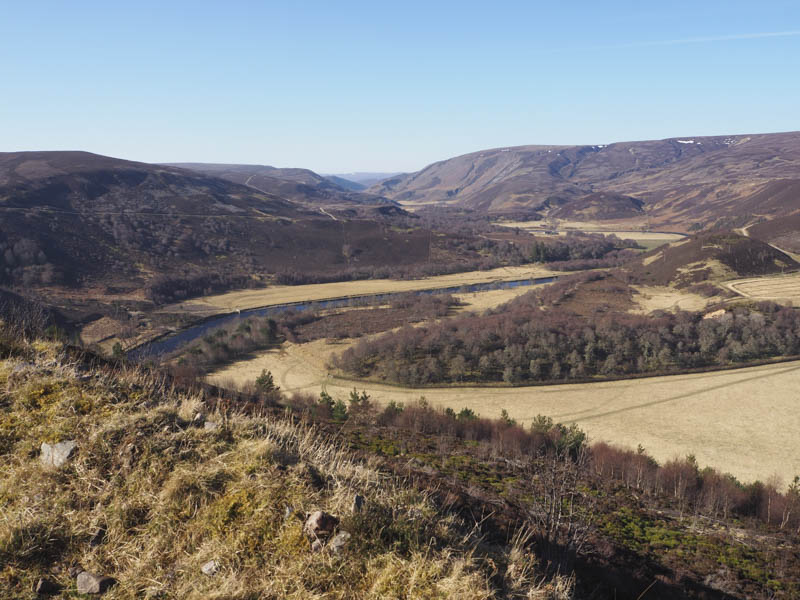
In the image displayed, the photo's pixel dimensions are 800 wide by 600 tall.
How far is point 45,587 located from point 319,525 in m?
2.53

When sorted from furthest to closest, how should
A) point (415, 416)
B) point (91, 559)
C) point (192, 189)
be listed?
point (192, 189), point (415, 416), point (91, 559)

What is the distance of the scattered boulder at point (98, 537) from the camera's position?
4625mm

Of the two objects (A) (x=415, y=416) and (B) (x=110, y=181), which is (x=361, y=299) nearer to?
(A) (x=415, y=416)

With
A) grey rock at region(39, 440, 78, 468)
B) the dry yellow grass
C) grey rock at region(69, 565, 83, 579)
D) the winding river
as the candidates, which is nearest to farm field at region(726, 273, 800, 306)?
the dry yellow grass

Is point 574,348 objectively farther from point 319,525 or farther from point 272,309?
point 272,309

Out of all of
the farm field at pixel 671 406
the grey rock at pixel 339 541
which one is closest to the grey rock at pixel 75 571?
the grey rock at pixel 339 541

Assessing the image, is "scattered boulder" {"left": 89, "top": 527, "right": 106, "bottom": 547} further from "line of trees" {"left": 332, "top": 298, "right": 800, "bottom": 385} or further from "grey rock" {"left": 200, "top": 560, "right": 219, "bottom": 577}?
"line of trees" {"left": 332, "top": 298, "right": 800, "bottom": 385}

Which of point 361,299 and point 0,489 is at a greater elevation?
point 0,489

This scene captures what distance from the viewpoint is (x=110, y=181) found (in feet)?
403

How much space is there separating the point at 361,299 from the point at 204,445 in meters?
72.9

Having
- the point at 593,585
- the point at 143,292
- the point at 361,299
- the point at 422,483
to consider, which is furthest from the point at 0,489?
the point at 143,292

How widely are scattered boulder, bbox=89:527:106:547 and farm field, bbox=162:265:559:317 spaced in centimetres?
6947

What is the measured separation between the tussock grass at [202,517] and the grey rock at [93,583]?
0.31 ft

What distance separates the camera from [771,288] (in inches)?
2422
